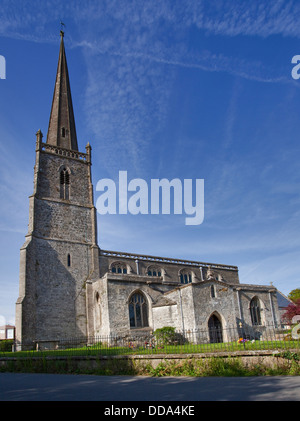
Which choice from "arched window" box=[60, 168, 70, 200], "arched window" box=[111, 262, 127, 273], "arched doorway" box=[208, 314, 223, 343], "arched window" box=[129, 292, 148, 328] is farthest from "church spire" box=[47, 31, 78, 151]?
"arched doorway" box=[208, 314, 223, 343]

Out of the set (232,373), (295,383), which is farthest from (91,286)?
(295,383)

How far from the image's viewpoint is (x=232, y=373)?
29.8ft

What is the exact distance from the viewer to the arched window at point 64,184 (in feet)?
108

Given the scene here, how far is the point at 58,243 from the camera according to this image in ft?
99.3

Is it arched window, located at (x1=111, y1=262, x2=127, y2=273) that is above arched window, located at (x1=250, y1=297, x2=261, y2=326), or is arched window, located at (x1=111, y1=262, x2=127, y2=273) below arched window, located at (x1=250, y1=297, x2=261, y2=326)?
above

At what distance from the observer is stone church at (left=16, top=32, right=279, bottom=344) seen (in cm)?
2506

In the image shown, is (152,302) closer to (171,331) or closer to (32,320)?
(171,331)

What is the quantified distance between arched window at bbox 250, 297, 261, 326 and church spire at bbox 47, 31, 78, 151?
2422 cm

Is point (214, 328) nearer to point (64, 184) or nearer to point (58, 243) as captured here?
point (58, 243)

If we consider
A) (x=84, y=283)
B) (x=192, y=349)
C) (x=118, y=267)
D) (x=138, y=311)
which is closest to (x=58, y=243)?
(x=84, y=283)

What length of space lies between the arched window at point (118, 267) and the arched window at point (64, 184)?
812cm

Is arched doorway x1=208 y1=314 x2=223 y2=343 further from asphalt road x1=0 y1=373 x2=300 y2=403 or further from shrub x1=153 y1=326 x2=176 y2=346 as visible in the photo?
asphalt road x1=0 y1=373 x2=300 y2=403

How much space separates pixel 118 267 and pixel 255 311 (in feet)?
43.8
